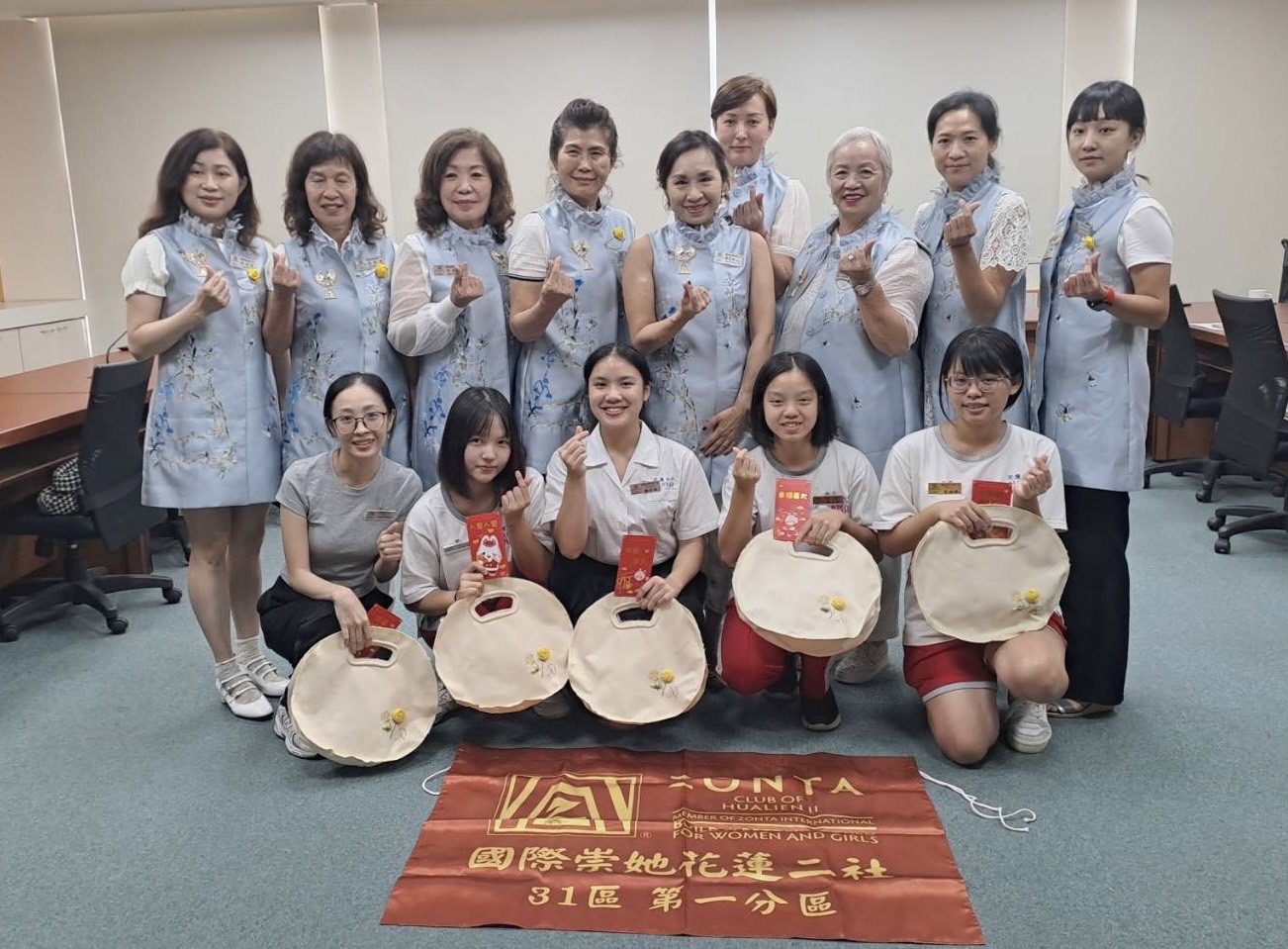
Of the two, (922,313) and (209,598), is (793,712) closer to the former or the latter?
(922,313)

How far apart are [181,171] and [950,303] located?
1.86 meters

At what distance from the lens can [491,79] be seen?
229 inches

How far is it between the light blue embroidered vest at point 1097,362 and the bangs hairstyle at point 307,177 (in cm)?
167

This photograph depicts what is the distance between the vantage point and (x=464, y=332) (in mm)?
2539

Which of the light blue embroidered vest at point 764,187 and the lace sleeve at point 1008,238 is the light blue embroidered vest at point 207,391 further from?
the lace sleeve at point 1008,238

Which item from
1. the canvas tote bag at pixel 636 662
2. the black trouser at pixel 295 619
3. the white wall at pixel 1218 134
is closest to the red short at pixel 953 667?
the canvas tote bag at pixel 636 662

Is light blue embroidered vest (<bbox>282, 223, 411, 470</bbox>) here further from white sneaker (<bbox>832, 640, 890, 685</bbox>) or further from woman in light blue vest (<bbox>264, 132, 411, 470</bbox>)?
white sneaker (<bbox>832, 640, 890, 685</bbox>)

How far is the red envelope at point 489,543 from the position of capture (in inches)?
91.0

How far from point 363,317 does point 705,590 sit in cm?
110

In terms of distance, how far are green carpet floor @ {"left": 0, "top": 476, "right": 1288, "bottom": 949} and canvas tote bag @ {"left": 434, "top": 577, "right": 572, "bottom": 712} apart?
0.19 metres

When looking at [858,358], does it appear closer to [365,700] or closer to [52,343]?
[365,700]

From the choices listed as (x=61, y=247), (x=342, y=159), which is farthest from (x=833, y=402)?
(x=61, y=247)

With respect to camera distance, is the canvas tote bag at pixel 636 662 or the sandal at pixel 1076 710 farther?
the sandal at pixel 1076 710

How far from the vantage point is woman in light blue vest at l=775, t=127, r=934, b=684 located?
2.40m
